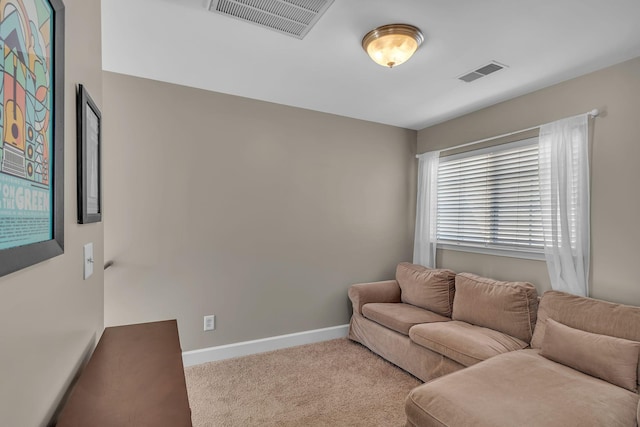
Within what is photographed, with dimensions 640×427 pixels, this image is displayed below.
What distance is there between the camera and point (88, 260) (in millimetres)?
1197

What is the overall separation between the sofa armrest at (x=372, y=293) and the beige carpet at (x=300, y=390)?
19.5 inches

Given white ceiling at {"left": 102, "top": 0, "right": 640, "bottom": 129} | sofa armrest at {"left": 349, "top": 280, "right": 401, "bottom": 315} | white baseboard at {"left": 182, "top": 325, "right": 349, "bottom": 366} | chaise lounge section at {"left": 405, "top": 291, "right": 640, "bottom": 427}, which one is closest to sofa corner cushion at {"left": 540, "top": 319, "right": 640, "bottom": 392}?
chaise lounge section at {"left": 405, "top": 291, "right": 640, "bottom": 427}

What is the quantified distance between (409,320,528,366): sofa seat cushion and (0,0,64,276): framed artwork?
246 cm

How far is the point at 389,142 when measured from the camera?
13.0 feet

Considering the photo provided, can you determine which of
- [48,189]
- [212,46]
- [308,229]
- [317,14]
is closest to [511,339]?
[308,229]

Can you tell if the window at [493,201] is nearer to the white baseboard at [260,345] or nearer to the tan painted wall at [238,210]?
the tan painted wall at [238,210]

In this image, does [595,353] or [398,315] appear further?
[398,315]

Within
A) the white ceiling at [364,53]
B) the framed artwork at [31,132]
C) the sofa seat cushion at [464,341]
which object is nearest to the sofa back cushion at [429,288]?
the sofa seat cushion at [464,341]

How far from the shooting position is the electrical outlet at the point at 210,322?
9.62ft

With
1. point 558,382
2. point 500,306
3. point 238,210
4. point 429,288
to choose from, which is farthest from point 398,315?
point 238,210

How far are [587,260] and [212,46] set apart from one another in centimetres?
321

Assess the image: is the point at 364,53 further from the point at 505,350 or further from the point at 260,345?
the point at 260,345

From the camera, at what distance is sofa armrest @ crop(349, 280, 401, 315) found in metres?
3.41

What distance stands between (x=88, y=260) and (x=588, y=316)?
9.52ft
